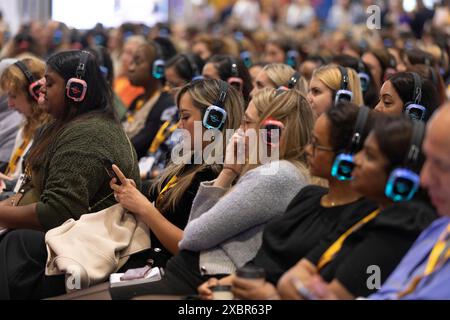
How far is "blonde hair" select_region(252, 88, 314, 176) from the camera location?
2.82 metres

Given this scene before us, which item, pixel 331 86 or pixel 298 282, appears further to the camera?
pixel 331 86

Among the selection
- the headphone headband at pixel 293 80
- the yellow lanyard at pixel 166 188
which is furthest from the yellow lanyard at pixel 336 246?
the headphone headband at pixel 293 80

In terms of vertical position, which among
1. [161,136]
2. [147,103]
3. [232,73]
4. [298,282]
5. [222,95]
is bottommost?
[161,136]

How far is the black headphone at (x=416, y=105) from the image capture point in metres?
3.44

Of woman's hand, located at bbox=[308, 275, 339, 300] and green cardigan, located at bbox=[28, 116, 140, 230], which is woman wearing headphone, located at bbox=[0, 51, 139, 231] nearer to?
green cardigan, located at bbox=[28, 116, 140, 230]

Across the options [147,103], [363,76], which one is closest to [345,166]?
[363,76]

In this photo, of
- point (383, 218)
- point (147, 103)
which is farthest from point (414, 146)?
point (147, 103)

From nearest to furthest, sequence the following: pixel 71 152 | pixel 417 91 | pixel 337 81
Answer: pixel 71 152 < pixel 417 91 < pixel 337 81

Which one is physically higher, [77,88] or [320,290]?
[77,88]

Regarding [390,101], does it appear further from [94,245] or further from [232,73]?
[94,245]

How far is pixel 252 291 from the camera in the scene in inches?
89.4

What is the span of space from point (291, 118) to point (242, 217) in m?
0.43

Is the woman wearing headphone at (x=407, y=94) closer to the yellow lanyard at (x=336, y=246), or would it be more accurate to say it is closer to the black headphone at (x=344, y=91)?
the black headphone at (x=344, y=91)

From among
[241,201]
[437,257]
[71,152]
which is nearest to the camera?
[437,257]
